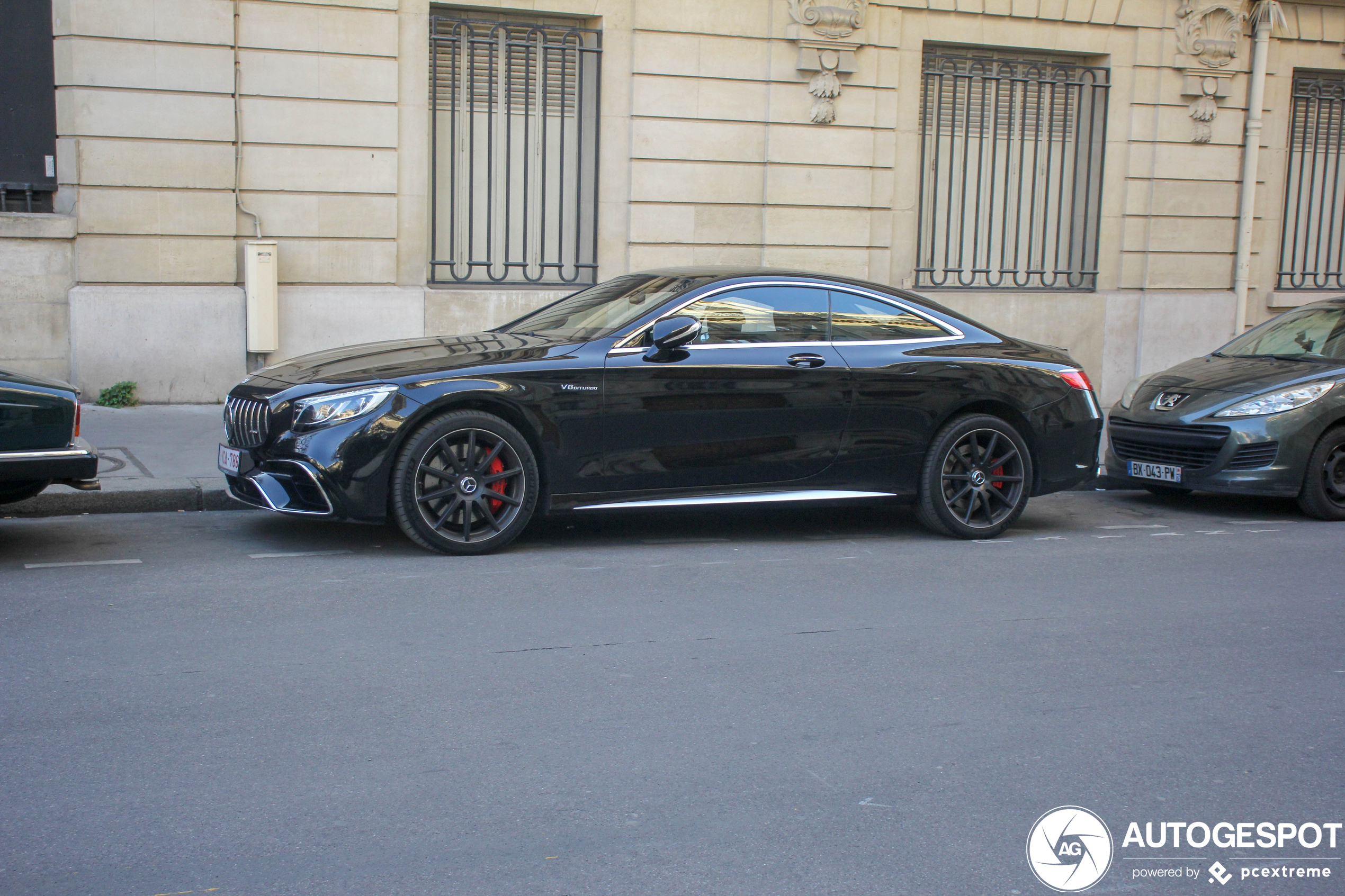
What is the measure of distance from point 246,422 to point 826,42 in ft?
28.9

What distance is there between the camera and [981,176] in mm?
15094

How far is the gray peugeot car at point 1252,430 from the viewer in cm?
871

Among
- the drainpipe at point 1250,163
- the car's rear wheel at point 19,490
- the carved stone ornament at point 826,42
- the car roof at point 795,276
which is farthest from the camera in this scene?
the drainpipe at point 1250,163

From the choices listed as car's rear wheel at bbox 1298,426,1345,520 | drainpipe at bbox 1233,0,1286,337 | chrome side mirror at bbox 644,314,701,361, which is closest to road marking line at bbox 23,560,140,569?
chrome side mirror at bbox 644,314,701,361

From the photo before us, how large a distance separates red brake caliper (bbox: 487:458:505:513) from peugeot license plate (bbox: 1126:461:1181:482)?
490 centimetres

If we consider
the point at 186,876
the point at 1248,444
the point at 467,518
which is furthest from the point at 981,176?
the point at 186,876

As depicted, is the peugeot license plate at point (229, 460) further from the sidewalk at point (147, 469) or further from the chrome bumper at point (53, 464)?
the sidewalk at point (147, 469)

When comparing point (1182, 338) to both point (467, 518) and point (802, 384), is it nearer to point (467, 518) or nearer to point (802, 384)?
point (802, 384)

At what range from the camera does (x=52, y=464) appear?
6078 mm

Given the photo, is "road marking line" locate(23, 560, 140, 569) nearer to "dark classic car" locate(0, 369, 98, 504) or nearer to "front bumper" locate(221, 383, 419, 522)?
"dark classic car" locate(0, 369, 98, 504)

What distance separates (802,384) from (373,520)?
8.13 ft

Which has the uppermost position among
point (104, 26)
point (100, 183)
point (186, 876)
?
point (104, 26)

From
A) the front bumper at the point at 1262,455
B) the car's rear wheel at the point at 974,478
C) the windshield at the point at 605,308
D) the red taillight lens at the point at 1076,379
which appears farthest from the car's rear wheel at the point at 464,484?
the front bumper at the point at 1262,455

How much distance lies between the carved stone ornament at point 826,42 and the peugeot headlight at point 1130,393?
16.5 feet
